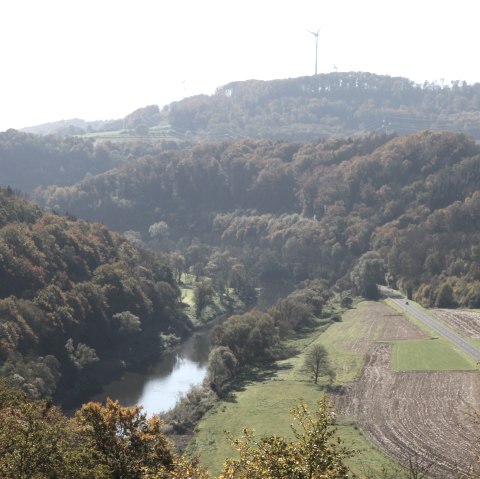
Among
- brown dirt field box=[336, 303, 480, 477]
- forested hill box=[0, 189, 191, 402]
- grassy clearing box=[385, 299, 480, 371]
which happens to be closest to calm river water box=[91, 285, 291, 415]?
forested hill box=[0, 189, 191, 402]

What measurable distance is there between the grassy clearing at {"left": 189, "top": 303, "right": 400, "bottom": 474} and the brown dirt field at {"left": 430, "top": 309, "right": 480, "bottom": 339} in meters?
15.3

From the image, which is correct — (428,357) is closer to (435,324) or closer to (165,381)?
(435,324)

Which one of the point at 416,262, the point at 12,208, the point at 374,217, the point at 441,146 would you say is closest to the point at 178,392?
the point at 12,208

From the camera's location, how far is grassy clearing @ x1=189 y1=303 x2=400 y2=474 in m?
60.3

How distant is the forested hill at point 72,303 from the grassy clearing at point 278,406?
21.2 m

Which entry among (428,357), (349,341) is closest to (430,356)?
(428,357)

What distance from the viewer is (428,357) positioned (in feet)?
295

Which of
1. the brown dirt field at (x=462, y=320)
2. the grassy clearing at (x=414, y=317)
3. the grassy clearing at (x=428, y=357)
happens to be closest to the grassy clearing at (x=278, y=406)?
the grassy clearing at (x=428, y=357)

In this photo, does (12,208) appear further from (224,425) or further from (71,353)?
(224,425)

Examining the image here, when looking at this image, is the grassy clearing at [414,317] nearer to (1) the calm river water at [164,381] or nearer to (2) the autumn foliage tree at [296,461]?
(1) the calm river water at [164,381]

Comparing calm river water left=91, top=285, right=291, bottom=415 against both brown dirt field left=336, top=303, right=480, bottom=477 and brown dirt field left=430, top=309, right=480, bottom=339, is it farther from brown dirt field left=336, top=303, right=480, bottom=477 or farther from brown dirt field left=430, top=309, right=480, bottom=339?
brown dirt field left=430, top=309, right=480, bottom=339

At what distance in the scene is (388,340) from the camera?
102812 mm

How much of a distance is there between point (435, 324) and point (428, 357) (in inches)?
899

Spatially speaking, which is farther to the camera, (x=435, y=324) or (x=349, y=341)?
(x=435, y=324)
